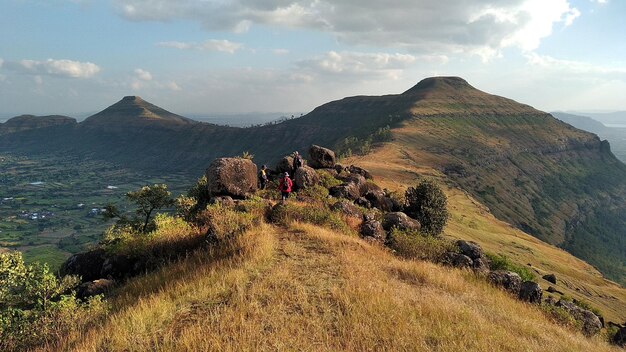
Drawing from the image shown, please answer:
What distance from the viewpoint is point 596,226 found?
6511 inches

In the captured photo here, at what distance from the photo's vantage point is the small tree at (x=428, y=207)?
31.9 metres

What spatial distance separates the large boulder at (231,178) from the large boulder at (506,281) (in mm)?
16099

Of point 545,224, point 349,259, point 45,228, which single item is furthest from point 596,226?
point 45,228

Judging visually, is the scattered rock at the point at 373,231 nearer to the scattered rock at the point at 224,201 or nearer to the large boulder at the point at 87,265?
the scattered rock at the point at 224,201

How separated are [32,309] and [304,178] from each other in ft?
66.8

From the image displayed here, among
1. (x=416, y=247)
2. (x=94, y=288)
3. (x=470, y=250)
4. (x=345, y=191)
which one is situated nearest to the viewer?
(x=94, y=288)

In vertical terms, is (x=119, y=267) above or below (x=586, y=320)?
above

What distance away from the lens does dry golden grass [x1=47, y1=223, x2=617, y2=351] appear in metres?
8.01

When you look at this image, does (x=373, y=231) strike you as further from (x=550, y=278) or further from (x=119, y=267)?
(x=550, y=278)

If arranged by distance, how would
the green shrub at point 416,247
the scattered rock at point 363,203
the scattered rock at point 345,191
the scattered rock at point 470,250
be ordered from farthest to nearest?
the scattered rock at point 345,191
the scattered rock at point 363,203
the scattered rock at point 470,250
the green shrub at point 416,247

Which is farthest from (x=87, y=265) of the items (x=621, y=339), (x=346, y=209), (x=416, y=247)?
(x=621, y=339)

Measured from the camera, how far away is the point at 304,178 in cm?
2905

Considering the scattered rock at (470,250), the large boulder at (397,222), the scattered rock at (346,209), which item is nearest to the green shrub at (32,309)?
the scattered rock at (346,209)

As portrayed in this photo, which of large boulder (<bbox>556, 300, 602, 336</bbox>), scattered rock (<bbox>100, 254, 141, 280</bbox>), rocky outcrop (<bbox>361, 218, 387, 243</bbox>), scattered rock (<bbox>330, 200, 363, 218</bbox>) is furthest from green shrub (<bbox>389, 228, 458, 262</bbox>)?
scattered rock (<bbox>100, 254, 141, 280</bbox>)
